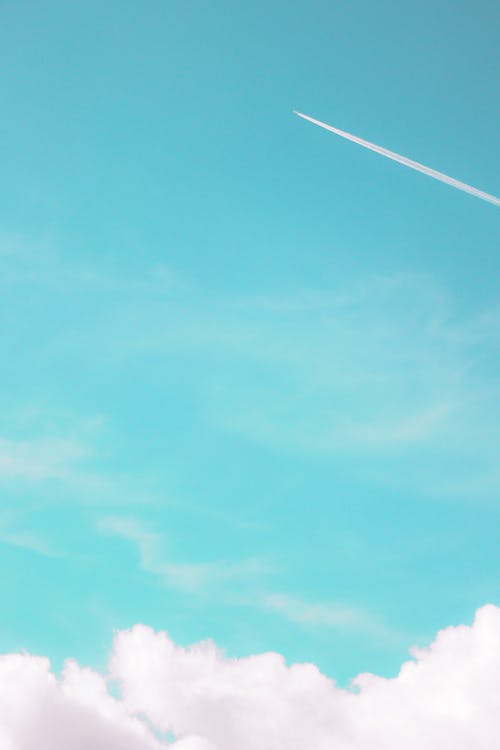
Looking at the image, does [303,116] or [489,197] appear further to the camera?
[489,197]

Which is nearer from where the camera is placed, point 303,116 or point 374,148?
point 303,116

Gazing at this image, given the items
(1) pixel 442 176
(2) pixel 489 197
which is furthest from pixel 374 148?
(2) pixel 489 197

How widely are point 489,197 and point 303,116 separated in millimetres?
34212

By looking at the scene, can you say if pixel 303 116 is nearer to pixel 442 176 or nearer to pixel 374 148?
pixel 374 148

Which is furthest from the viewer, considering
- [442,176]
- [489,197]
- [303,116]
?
[442,176]

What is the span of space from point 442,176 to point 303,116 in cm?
3287

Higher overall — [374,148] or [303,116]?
[374,148]

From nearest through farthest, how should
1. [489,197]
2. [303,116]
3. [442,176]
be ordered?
1. [303,116]
2. [489,197]
3. [442,176]

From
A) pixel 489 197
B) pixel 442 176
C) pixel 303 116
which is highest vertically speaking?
pixel 442 176

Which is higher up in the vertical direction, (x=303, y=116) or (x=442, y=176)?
(x=442, y=176)

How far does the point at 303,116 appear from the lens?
3701 inches

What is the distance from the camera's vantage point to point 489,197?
10550 centimetres

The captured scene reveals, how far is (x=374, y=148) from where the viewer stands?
361 feet

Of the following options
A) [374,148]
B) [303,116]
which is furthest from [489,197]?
[303,116]
